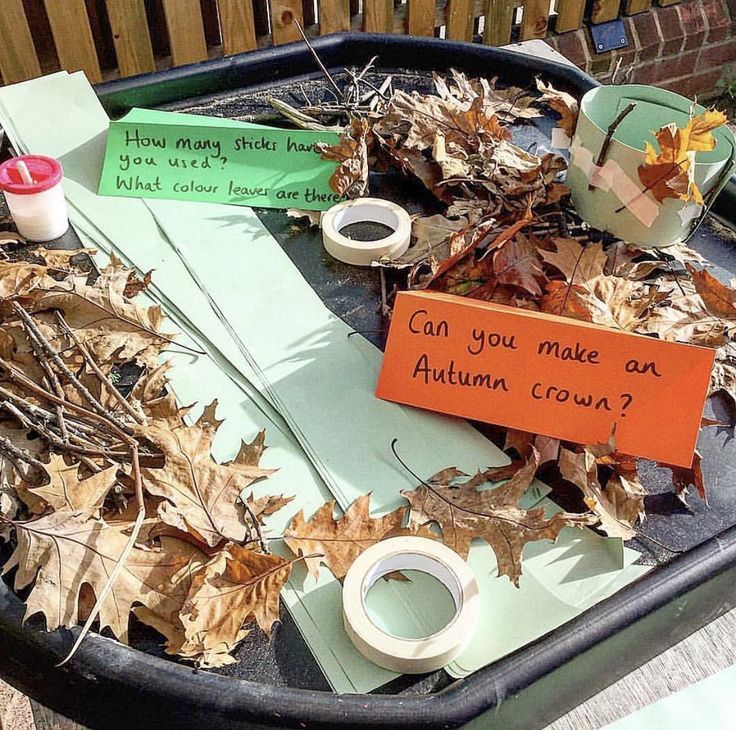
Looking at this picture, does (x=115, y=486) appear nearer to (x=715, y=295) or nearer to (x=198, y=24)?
(x=715, y=295)

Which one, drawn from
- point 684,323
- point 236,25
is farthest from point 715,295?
point 236,25

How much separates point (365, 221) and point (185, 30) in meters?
1.21

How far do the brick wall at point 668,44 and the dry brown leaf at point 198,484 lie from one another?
1933mm

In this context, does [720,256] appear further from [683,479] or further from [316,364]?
[316,364]

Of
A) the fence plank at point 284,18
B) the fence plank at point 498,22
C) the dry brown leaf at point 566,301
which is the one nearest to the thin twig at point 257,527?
the dry brown leaf at point 566,301

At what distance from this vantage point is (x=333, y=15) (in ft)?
6.46

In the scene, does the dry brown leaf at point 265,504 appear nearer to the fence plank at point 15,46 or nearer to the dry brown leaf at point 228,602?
the dry brown leaf at point 228,602

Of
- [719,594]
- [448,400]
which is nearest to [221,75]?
[448,400]

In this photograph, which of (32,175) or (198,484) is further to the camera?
(32,175)

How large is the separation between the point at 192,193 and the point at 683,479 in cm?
66

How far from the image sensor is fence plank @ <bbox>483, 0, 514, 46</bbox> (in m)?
2.11

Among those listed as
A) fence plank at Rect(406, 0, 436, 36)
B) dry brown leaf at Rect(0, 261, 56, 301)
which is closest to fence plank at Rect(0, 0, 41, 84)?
fence plank at Rect(406, 0, 436, 36)

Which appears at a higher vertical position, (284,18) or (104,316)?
(104,316)

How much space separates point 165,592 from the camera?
0.58m
